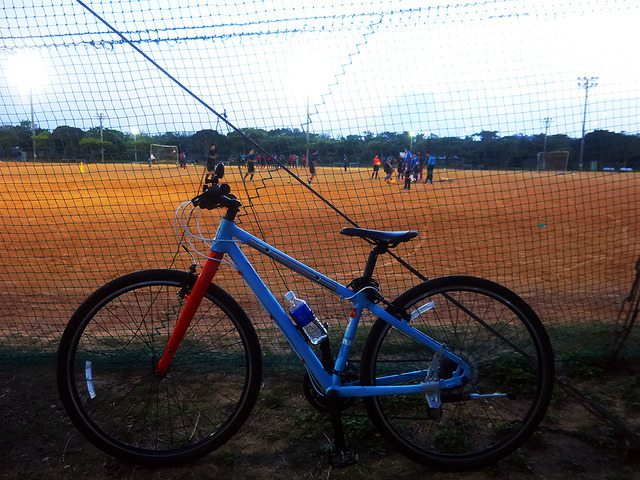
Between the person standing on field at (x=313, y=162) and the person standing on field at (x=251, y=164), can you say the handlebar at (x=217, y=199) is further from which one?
the person standing on field at (x=313, y=162)

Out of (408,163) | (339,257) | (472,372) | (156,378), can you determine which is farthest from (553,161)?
(156,378)

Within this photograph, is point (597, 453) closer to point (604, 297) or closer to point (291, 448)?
point (291, 448)

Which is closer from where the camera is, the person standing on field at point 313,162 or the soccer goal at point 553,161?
the person standing on field at point 313,162

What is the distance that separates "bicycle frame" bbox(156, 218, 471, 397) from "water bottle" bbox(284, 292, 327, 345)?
0.06 m

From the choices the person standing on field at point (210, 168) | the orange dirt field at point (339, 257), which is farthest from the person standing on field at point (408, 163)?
the person standing on field at point (210, 168)

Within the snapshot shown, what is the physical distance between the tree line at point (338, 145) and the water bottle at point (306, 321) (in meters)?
1.95

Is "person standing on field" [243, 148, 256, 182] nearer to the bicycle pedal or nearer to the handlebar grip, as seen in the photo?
the handlebar grip

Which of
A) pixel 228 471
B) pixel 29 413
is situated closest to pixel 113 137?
pixel 29 413

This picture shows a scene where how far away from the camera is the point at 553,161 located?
16.9ft

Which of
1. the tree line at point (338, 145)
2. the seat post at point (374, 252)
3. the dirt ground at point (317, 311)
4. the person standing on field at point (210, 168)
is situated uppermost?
the tree line at point (338, 145)

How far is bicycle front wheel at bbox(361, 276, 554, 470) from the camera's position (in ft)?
7.56

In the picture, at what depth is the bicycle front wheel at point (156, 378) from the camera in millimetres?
2307

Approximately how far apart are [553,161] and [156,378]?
4.73m

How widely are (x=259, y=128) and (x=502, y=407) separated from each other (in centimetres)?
293
